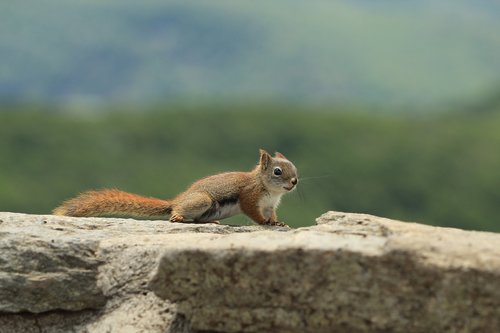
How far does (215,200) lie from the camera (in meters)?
13.2

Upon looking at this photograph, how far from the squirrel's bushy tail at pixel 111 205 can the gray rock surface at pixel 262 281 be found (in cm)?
220

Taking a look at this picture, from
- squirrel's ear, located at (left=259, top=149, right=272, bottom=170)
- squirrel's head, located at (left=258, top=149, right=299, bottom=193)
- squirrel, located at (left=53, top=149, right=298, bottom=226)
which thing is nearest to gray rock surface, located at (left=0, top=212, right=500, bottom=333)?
squirrel, located at (left=53, top=149, right=298, bottom=226)

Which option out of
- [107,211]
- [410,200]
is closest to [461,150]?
[410,200]

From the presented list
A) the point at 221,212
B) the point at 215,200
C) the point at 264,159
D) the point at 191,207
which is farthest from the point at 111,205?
the point at 264,159

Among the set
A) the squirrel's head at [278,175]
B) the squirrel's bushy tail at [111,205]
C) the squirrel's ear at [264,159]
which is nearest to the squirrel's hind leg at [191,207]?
the squirrel's bushy tail at [111,205]

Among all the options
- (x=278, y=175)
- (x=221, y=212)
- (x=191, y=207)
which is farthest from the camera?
(x=278, y=175)

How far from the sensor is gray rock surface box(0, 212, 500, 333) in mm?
7965

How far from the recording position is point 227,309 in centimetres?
855

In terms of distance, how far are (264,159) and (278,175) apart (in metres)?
0.32

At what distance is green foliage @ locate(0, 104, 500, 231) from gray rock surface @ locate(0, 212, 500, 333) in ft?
376

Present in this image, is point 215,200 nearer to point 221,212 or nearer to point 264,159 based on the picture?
point 221,212

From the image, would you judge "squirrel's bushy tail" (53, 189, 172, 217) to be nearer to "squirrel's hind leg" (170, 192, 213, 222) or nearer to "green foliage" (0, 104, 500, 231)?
"squirrel's hind leg" (170, 192, 213, 222)

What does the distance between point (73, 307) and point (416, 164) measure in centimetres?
15496

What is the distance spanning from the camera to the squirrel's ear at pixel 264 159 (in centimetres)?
1389
